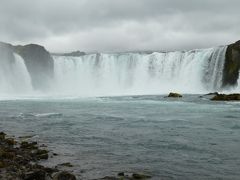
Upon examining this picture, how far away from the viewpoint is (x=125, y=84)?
78.9 meters

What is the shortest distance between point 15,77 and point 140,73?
2431cm

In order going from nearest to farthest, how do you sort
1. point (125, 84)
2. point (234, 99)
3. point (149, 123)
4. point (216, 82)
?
point (149, 123) < point (234, 99) < point (216, 82) < point (125, 84)

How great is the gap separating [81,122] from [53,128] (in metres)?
3.17

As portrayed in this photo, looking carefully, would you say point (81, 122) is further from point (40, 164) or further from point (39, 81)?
point (39, 81)

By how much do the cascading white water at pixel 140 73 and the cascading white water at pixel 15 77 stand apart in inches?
336

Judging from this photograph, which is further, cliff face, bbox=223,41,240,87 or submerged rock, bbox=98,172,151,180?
cliff face, bbox=223,41,240,87

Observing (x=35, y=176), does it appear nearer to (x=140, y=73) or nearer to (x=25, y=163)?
(x=25, y=163)

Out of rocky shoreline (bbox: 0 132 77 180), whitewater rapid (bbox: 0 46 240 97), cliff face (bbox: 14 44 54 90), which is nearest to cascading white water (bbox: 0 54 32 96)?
whitewater rapid (bbox: 0 46 240 97)

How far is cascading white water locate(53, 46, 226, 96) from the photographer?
65250 millimetres

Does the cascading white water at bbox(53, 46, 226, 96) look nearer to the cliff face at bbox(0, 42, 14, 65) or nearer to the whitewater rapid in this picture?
the whitewater rapid

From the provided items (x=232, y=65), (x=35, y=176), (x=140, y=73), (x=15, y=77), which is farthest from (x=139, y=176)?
(x=140, y=73)

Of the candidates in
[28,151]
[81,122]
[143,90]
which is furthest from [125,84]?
[28,151]

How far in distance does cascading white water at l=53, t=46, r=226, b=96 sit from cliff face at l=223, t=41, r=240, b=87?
0.96 m

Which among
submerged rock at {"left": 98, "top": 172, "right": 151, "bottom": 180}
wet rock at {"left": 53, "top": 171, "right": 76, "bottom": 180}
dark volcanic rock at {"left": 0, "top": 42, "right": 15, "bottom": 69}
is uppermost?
dark volcanic rock at {"left": 0, "top": 42, "right": 15, "bottom": 69}
